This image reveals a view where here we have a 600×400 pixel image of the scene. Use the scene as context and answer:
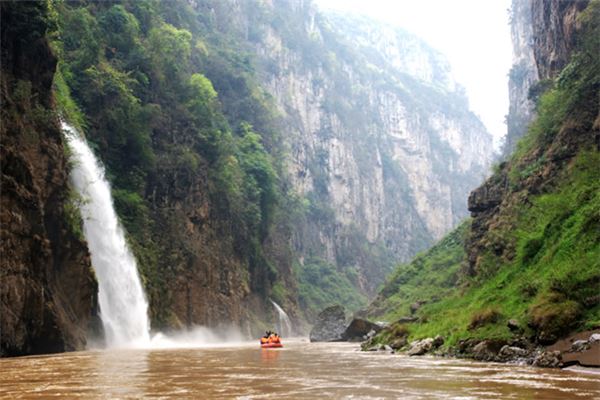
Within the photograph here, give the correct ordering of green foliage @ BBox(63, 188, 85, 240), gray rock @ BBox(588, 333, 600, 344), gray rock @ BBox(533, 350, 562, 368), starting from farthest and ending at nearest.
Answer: green foliage @ BBox(63, 188, 85, 240) < gray rock @ BBox(533, 350, 562, 368) < gray rock @ BBox(588, 333, 600, 344)

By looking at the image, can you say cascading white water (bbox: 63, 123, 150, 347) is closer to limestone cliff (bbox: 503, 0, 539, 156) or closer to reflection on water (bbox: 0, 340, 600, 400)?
reflection on water (bbox: 0, 340, 600, 400)

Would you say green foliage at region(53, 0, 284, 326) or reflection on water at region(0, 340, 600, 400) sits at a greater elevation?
green foliage at region(53, 0, 284, 326)

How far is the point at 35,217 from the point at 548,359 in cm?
1660

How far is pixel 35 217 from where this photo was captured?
67.1ft

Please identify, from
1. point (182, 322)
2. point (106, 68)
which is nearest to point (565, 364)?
point (182, 322)

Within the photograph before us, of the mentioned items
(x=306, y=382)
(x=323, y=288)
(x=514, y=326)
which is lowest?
(x=306, y=382)

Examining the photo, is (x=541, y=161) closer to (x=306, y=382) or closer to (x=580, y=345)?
(x=580, y=345)

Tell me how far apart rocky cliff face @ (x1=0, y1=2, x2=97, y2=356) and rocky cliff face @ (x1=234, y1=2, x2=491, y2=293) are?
224ft

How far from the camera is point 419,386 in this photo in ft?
30.1

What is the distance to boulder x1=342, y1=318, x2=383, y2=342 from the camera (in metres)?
36.1

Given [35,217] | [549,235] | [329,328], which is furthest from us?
[329,328]

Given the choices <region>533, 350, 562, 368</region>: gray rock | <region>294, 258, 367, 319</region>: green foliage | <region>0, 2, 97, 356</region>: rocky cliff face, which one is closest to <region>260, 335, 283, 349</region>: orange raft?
<region>0, 2, 97, 356</region>: rocky cliff face

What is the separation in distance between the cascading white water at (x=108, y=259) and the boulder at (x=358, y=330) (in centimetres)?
1274

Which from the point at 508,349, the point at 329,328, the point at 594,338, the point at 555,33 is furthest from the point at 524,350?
the point at 329,328
